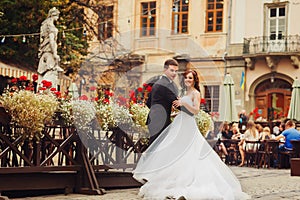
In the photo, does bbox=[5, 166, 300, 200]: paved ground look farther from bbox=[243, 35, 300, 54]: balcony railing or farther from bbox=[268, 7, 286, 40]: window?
bbox=[268, 7, 286, 40]: window

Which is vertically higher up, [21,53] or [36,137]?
[21,53]

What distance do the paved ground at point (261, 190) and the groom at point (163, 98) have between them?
92 centimetres

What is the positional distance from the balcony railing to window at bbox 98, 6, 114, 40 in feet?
19.9

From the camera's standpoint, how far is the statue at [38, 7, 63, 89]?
57.6 ft

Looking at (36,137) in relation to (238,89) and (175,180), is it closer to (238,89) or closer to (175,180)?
(175,180)

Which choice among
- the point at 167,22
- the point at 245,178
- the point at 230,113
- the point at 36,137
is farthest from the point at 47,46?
the point at 167,22

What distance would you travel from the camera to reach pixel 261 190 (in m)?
9.65

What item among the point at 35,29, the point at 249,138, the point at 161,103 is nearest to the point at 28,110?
the point at 161,103

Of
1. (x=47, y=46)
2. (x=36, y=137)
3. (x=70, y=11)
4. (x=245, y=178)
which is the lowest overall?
(x=245, y=178)

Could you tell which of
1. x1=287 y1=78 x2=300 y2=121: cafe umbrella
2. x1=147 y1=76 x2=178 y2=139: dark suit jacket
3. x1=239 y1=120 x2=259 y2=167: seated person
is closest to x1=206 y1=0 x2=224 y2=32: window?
x1=287 y1=78 x2=300 y2=121: cafe umbrella

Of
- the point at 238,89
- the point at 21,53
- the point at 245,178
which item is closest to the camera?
the point at 245,178

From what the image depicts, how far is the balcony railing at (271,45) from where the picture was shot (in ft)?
89.4

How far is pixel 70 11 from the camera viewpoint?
24.4 metres

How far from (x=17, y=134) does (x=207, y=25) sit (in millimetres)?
22458
